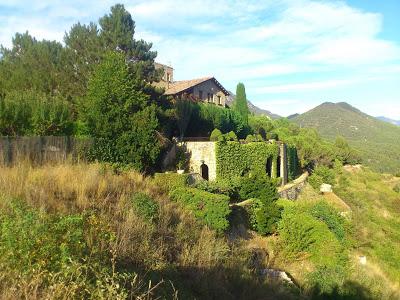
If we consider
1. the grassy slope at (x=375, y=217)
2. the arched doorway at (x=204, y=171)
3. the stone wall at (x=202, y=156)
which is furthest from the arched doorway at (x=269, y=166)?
the grassy slope at (x=375, y=217)

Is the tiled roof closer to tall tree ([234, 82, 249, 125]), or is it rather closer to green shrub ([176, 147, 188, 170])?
tall tree ([234, 82, 249, 125])

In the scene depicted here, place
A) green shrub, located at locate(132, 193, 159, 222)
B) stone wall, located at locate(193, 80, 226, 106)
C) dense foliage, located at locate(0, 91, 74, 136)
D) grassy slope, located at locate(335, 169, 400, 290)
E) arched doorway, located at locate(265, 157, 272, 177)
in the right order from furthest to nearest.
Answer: stone wall, located at locate(193, 80, 226, 106) → arched doorway, located at locate(265, 157, 272, 177) → grassy slope, located at locate(335, 169, 400, 290) → dense foliage, located at locate(0, 91, 74, 136) → green shrub, located at locate(132, 193, 159, 222)

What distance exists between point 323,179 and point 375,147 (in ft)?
215

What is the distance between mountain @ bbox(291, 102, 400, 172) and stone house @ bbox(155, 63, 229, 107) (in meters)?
50.5

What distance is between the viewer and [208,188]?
16.7m

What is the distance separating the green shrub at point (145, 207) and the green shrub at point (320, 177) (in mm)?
26774

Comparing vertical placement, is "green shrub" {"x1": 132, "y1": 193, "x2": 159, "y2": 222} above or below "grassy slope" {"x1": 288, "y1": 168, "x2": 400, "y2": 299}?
above

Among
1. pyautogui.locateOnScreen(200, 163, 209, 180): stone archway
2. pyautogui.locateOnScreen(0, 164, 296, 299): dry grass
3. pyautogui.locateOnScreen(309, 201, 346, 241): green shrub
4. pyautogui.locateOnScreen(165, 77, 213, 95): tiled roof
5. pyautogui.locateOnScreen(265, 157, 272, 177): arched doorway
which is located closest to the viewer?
pyautogui.locateOnScreen(0, 164, 296, 299): dry grass

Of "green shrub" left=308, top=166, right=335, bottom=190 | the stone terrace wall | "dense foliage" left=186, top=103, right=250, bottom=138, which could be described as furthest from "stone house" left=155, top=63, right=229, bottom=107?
"green shrub" left=308, top=166, right=335, bottom=190

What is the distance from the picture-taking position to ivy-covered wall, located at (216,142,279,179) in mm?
21547

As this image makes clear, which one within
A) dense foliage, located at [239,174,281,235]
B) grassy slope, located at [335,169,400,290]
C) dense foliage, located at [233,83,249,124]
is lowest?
grassy slope, located at [335,169,400,290]

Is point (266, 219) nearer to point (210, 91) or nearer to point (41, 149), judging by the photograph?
point (41, 149)

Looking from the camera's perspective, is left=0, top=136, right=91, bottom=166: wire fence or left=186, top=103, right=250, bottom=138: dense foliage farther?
left=186, top=103, right=250, bottom=138: dense foliage

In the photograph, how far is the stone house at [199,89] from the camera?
34.1m
